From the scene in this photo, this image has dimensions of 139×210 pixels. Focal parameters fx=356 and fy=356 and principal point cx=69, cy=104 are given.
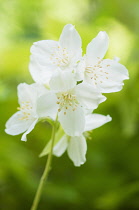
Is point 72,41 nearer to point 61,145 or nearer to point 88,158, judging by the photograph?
point 61,145

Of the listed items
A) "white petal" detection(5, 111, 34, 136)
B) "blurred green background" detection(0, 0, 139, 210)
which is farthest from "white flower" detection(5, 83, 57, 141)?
"blurred green background" detection(0, 0, 139, 210)

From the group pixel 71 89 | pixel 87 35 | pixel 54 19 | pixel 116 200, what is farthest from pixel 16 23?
pixel 71 89

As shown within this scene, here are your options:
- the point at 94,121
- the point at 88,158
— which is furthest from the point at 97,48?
the point at 88,158

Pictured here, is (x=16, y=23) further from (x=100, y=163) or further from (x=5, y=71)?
(x=100, y=163)

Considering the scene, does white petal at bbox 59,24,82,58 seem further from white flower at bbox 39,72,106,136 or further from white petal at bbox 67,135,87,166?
white petal at bbox 67,135,87,166

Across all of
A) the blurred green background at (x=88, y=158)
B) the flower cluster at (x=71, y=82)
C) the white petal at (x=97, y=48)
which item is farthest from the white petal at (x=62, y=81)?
the blurred green background at (x=88, y=158)

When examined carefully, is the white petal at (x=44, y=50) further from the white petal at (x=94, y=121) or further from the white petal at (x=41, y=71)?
the white petal at (x=94, y=121)
